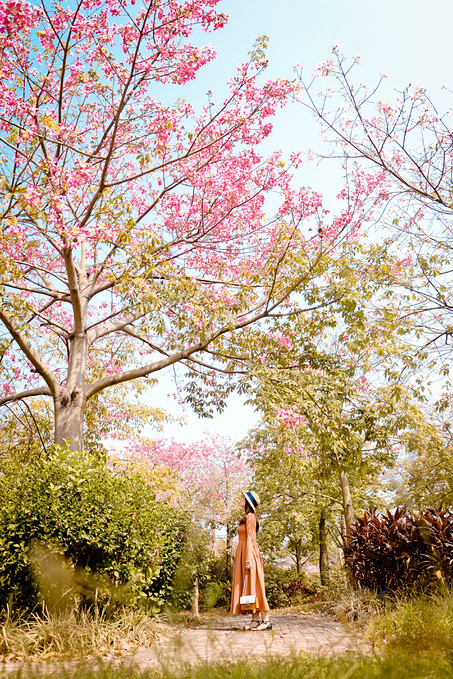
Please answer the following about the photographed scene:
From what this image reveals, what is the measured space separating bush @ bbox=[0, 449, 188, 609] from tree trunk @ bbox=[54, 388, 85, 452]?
1.41 meters

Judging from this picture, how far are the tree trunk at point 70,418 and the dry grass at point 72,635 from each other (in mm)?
2801

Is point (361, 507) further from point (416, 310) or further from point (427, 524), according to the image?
point (416, 310)

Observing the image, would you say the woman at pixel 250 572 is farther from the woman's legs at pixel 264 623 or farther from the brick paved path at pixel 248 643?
the brick paved path at pixel 248 643

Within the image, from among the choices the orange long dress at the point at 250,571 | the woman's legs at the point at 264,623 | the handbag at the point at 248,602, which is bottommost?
the woman's legs at the point at 264,623

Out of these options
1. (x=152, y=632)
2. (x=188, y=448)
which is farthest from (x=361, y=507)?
(x=152, y=632)

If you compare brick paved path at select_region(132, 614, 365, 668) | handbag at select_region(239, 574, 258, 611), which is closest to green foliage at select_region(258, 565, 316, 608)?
brick paved path at select_region(132, 614, 365, 668)

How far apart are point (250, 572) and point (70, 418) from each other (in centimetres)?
389

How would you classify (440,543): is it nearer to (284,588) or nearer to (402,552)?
(402,552)

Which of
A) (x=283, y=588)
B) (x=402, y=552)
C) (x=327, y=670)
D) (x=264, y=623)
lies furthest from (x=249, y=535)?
(x=283, y=588)

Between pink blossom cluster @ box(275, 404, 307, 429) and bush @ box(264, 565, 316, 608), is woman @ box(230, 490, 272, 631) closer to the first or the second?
pink blossom cluster @ box(275, 404, 307, 429)

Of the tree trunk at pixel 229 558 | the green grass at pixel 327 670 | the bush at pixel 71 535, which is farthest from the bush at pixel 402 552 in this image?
the tree trunk at pixel 229 558

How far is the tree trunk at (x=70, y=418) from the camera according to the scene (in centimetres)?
831

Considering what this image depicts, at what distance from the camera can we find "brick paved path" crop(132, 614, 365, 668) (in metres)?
1.22

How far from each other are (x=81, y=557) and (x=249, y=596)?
115 inches
